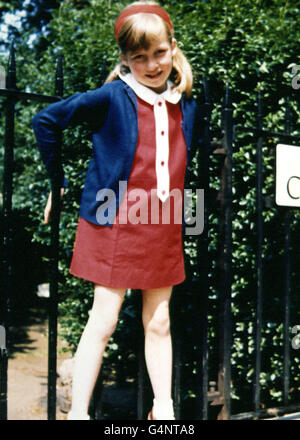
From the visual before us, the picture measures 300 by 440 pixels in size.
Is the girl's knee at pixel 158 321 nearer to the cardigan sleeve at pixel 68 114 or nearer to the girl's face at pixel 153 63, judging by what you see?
the cardigan sleeve at pixel 68 114

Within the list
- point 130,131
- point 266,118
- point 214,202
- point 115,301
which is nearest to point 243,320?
point 214,202

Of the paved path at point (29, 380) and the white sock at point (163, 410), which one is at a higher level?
the white sock at point (163, 410)

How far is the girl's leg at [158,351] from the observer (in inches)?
76.4

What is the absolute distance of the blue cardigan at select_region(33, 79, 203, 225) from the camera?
5.93 ft

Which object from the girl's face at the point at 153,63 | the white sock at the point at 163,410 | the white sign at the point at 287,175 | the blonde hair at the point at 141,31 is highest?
the blonde hair at the point at 141,31

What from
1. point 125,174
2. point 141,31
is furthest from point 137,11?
point 125,174

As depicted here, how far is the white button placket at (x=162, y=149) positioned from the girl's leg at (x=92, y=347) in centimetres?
44


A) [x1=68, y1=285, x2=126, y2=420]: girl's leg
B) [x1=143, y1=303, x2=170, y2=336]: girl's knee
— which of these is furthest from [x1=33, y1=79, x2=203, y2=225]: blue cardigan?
[x1=143, y1=303, x2=170, y2=336]: girl's knee

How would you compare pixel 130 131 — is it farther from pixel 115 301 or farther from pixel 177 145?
A: pixel 115 301

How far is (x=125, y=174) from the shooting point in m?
1.82

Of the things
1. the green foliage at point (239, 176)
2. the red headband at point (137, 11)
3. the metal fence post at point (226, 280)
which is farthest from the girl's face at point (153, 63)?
the green foliage at point (239, 176)

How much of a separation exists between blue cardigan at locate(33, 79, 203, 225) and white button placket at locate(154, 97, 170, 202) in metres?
0.09

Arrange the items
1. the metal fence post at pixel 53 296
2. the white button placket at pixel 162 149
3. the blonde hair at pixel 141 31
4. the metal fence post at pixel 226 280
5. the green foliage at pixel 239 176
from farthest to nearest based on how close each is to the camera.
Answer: the green foliage at pixel 239 176 < the metal fence post at pixel 226 280 < the metal fence post at pixel 53 296 < the white button placket at pixel 162 149 < the blonde hair at pixel 141 31

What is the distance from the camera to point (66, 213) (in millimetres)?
3305
